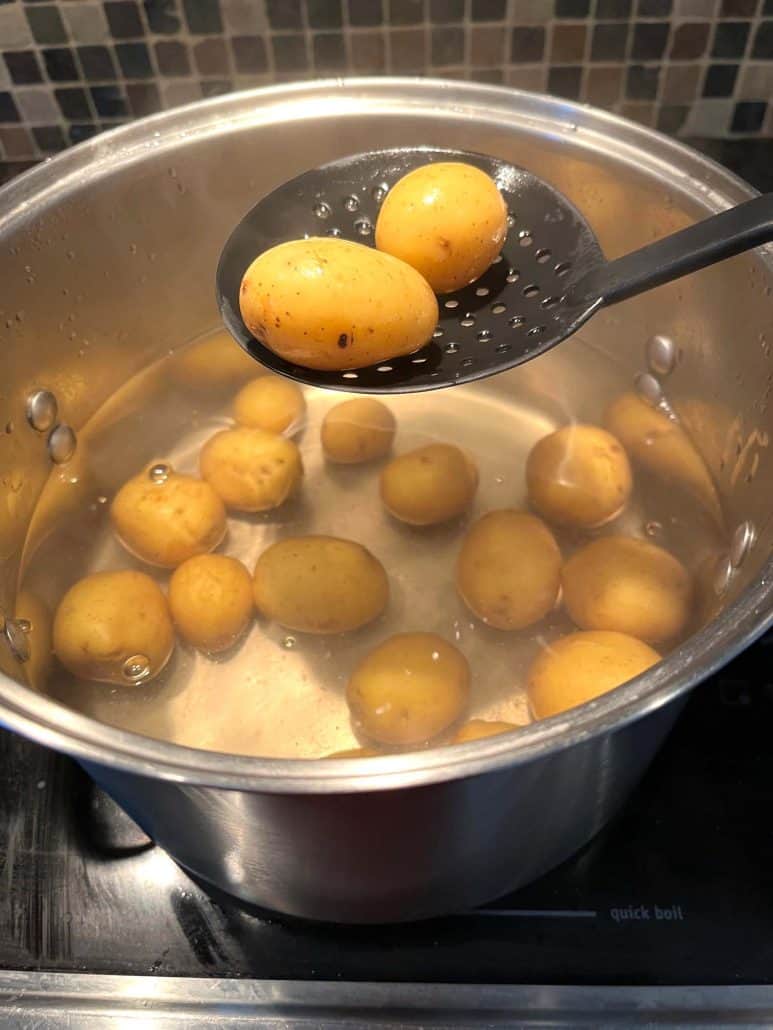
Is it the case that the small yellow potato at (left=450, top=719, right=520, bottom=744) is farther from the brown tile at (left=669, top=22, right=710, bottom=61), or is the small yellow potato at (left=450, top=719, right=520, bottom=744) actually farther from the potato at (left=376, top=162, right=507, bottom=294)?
the brown tile at (left=669, top=22, right=710, bottom=61)

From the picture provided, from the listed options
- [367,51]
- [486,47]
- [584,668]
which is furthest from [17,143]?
[584,668]

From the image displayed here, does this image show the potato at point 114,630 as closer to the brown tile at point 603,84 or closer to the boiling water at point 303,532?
the boiling water at point 303,532

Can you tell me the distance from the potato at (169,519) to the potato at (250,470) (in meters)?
0.02

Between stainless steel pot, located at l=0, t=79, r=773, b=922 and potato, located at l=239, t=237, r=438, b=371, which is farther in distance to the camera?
potato, located at l=239, t=237, r=438, b=371

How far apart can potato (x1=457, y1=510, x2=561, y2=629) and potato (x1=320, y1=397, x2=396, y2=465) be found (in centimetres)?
17

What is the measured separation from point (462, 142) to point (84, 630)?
0.52 metres

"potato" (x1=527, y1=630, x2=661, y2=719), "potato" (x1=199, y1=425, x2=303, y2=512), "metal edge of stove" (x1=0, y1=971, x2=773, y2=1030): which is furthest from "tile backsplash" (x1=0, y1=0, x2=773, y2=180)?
"metal edge of stove" (x1=0, y1=971, x2=773, y2=1030)

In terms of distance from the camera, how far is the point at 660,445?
87cm

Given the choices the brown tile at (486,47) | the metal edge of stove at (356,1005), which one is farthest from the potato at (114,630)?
the brown tile at (486,47)

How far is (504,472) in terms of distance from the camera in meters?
0.87

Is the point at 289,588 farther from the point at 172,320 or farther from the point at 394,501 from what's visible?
the point at 172,320

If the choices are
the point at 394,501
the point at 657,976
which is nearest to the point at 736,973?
the point at 657,976

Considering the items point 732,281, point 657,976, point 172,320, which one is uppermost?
point 732,281

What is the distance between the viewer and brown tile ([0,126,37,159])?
944 millimetres
